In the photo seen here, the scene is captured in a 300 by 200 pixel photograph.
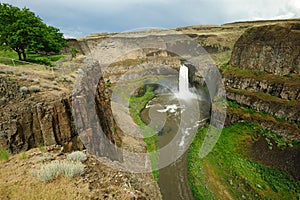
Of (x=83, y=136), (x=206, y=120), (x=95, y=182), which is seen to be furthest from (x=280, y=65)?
(x=95, y=182)

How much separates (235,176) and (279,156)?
600 cm

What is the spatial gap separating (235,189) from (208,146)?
7.02m

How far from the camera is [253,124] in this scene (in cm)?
2617

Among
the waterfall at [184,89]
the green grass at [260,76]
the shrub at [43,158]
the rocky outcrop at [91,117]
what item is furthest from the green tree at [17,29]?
the green grass at [260,76]

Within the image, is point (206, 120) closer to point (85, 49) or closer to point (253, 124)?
point (253, 124)

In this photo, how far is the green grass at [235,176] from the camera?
16.0m

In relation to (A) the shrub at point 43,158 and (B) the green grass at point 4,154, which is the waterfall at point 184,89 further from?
(B) the green grass at point 4,154

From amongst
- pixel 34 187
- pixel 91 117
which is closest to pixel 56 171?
pixel 34 187

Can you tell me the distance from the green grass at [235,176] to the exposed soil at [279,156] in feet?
2.27

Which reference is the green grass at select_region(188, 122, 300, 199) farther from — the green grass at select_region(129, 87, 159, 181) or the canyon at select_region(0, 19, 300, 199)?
the canyon at select_region(0, 19, 300, 199)

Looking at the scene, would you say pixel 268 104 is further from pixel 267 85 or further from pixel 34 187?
pixel 34 187

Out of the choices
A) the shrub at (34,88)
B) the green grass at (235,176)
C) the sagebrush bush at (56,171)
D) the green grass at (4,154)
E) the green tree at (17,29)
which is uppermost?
the green tree at (17,29)

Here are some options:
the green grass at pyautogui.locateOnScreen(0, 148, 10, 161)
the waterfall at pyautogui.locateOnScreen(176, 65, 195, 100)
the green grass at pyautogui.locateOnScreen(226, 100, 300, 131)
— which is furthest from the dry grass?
the waterfall at pyautogui.locateOnScreen(176, 65, 195, 100)

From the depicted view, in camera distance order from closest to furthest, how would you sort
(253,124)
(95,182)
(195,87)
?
(95,182) → (253,124) → (195,87)
